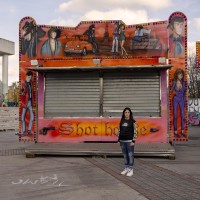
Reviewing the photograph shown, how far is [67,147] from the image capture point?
39.0 feet

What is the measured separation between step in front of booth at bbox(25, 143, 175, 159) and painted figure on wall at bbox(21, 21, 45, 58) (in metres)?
3.96

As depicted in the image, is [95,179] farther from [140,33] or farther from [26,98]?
[140,33]

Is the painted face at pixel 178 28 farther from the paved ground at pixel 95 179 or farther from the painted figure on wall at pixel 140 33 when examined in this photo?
the paved ground at pixel 95 179

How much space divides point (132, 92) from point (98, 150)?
2.81 metres

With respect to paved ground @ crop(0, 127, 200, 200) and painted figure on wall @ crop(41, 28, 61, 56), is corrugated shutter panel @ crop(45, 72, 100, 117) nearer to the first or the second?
painted figure on wall @ crop(41, 28, 61, 56)

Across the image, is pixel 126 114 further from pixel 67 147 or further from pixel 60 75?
pixel 60 75

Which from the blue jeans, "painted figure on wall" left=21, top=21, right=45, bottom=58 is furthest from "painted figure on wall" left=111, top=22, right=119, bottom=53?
the blue jeans

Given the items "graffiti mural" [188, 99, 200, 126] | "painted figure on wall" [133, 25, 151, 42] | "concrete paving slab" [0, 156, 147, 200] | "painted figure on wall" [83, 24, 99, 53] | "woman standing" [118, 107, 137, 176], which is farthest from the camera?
"graffiti mural" [188, 99, 200, 126]

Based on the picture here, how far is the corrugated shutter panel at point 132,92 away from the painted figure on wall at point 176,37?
117 centimetres

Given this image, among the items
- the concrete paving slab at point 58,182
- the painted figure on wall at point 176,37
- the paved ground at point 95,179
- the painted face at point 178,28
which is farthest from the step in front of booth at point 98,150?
the painted face at point 178,28

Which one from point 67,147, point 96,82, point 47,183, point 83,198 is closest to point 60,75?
point 96,82

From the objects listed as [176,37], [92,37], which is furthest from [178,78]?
[92,37]

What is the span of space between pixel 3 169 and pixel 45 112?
13.6 ft

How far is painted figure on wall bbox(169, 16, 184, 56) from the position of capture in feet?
42.1
